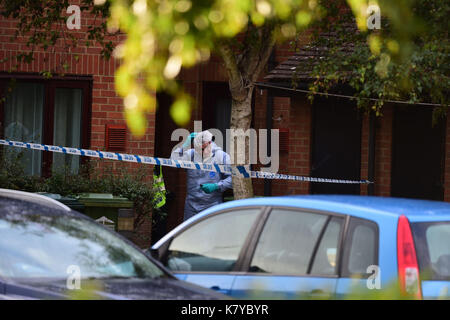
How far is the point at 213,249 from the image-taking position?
6180 millimetres

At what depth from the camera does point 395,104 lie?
1409 cm

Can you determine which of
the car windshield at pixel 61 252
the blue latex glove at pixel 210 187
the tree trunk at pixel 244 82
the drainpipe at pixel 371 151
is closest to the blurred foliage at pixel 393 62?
the tree trunk at pixel 244 82

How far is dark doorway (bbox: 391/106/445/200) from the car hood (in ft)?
32.0

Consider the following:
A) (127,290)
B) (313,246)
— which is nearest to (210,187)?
(313,246)

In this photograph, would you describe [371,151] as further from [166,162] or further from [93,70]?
[93,70]

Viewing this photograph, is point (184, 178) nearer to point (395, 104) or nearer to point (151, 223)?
point (151, 223)

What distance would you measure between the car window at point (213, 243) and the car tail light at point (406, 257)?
1.16 meters

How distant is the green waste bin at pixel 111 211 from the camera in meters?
10.9

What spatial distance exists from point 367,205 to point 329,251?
1.22 feet

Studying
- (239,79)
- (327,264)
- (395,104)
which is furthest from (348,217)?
(395,104)

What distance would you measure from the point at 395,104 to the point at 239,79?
5012 millimetres

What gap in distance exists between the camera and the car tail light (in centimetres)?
488

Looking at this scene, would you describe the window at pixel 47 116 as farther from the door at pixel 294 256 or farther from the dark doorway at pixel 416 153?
the door at pixel 294 256

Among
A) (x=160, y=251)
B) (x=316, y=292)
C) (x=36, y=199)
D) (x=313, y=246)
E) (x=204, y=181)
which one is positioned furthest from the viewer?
(x=204, y=181)
